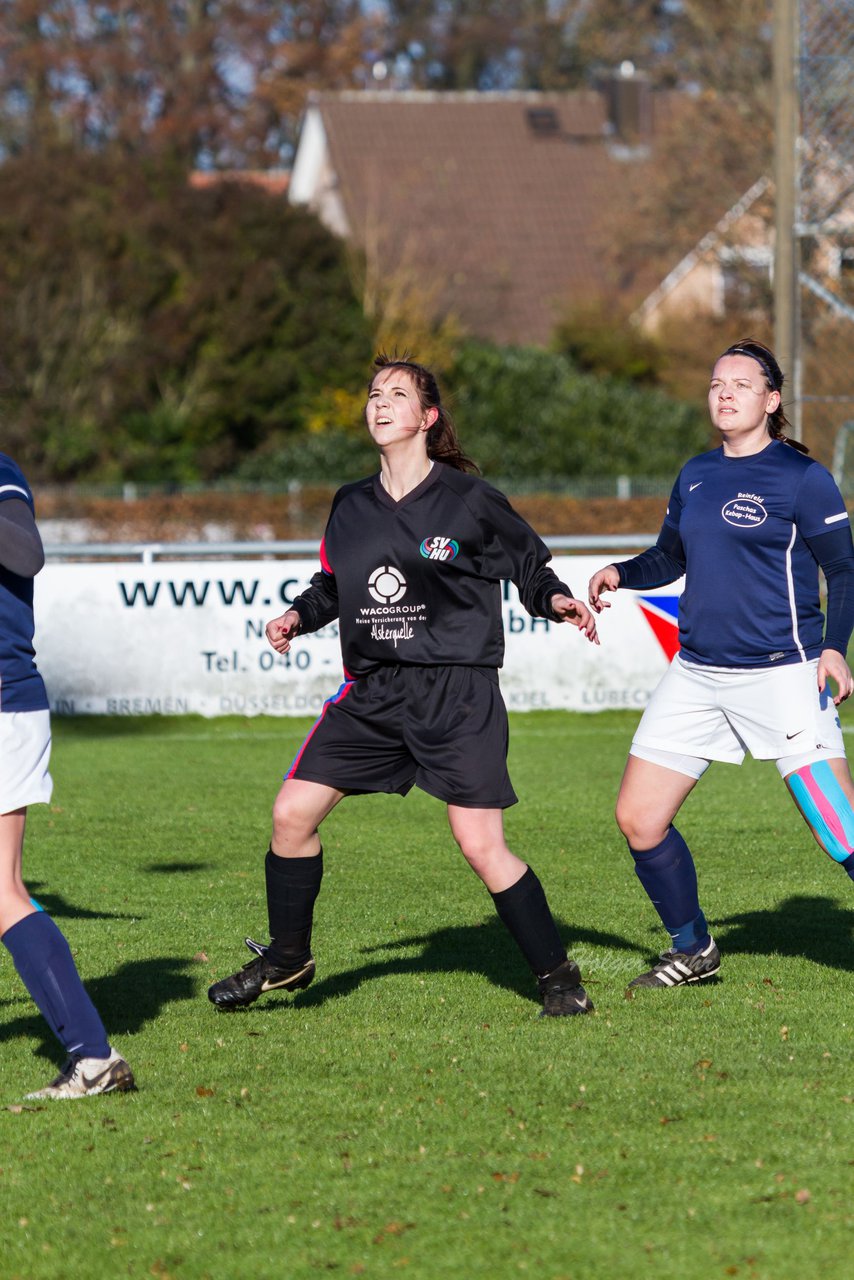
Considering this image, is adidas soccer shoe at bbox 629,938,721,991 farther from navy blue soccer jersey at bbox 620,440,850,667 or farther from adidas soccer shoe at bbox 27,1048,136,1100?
adidas soccer shoe at bbox 27,1048,136,1100

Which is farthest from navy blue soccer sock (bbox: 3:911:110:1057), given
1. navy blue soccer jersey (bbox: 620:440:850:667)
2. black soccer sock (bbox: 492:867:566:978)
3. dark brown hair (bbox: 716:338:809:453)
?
dark brown hair (bbox: 716:338:809:453)

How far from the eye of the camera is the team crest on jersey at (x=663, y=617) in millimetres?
12938

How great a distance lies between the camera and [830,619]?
552cm

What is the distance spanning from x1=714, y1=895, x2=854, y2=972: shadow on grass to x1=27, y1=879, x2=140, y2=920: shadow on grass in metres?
2.40

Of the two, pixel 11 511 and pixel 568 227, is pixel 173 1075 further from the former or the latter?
pixel 568 227

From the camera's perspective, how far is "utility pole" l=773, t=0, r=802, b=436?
14.3 m

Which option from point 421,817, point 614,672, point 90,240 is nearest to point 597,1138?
point 421,817

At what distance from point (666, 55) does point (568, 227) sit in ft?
22.6

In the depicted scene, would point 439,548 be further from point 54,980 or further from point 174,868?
point 174,868

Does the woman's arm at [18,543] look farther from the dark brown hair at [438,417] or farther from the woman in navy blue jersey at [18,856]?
the dark brown hair at [438,417]

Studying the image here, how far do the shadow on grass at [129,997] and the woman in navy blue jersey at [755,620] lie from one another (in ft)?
5.43

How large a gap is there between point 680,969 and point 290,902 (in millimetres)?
1331

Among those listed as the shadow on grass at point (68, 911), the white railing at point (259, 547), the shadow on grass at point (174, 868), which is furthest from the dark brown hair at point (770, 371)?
the white railing at point (259, 547)

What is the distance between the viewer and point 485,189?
42875mm
